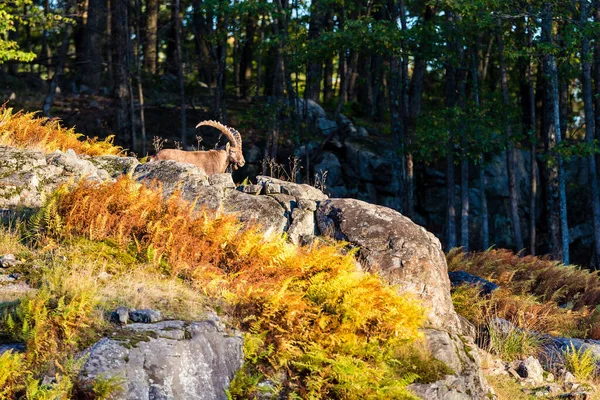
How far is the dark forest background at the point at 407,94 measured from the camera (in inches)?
909

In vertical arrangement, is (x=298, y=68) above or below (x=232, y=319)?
above

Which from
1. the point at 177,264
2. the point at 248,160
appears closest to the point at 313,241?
the point at 177,264

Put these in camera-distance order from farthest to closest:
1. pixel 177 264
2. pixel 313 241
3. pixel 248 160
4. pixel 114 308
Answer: pixel 248 160
pixel 313 241
pixel 177 264
pixel 114 308

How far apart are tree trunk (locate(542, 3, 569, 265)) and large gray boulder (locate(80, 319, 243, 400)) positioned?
1544 centimetres

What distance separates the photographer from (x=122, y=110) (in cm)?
2778

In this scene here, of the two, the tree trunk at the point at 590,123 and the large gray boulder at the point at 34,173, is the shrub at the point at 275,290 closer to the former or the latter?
the large gray boulder at the point at 34,173

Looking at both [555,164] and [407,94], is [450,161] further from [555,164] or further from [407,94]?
[555,164]

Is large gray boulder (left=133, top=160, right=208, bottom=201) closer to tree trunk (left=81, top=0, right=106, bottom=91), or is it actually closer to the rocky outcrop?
the rocky outcrop

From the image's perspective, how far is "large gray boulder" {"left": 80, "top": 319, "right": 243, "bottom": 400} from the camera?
7.27m

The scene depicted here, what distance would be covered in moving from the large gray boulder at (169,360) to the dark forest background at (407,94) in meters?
9.78

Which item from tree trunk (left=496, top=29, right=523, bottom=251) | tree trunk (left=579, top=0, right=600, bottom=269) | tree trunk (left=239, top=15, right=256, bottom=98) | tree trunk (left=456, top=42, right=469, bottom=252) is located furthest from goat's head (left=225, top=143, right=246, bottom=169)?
tree trunk (left=239, top=15, right=256, bottom=98)

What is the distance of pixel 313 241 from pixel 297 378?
277 centimetres

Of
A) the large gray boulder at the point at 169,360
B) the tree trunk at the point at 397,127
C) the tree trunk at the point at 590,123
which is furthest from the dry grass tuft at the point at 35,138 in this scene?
the tree trunk at the point at 590,123

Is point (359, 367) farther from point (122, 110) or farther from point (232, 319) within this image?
point (122, 110)
